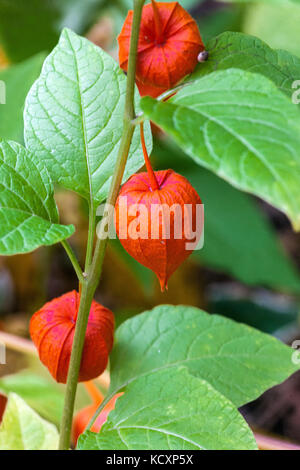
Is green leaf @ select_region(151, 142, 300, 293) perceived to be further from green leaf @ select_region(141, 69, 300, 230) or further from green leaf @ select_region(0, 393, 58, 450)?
green leaf @ select_region(141, 69, 300, 230)

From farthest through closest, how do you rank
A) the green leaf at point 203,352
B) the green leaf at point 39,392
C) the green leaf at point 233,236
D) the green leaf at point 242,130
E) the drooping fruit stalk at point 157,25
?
the green leaf at point 233,236
the green leaf at point 39,392
the green leaf at point 203,352
the drooping fruit stalk at point 157,25
the green leaf at point 242,130

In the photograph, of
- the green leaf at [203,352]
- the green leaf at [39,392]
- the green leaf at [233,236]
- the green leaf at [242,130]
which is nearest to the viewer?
the green leaf at [242,130]

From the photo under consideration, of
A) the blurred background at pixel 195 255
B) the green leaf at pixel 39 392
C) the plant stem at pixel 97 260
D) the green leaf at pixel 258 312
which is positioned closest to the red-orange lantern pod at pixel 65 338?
the plant stem at pixel 97 260

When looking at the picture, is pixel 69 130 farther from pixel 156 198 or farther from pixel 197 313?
pixel 197 313

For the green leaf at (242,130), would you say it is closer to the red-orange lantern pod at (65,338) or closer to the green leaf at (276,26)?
the red-orange lantern pod at (65,338)

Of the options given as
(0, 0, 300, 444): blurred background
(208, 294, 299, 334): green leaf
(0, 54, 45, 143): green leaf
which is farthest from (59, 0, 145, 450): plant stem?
(208, 294, 299, 334): green leaf
